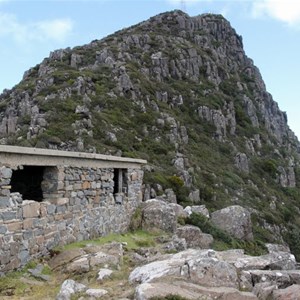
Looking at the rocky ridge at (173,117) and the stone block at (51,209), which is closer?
the stone block at (51,209)

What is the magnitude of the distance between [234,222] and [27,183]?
9.76 m

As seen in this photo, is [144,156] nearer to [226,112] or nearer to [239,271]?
[226,112]

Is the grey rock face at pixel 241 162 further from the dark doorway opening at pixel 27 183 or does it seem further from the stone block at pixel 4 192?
the stone block at pixel 4 192

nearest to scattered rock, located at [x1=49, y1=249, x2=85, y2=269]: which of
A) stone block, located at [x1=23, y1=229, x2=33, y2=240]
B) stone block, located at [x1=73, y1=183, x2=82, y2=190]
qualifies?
stone block, located at [x1=23, y1=229, x2=33, y2=240]

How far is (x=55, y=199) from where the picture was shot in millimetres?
9109

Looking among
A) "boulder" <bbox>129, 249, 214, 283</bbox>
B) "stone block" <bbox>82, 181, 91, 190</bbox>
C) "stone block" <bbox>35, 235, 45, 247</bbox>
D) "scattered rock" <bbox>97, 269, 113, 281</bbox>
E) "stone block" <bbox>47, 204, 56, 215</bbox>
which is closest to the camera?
"boulder" <bbox>129, 249, 214, 283</bbox>

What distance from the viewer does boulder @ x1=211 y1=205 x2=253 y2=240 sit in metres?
17.3

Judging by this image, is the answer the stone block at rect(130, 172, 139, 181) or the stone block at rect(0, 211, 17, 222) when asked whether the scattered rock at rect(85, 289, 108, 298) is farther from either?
the stone block at rect(130, 172, 139, 181)

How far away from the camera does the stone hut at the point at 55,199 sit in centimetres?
761

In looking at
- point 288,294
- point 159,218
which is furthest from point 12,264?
point 159,218

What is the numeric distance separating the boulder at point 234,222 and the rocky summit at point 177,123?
45 mm

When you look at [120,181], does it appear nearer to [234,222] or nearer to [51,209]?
[51,209]

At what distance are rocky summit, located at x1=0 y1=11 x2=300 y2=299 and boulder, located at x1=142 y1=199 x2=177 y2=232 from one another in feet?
0.12

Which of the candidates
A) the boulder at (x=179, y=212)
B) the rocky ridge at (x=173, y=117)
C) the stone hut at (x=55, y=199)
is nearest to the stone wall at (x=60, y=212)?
the stone hut at (x=55, y=199)
